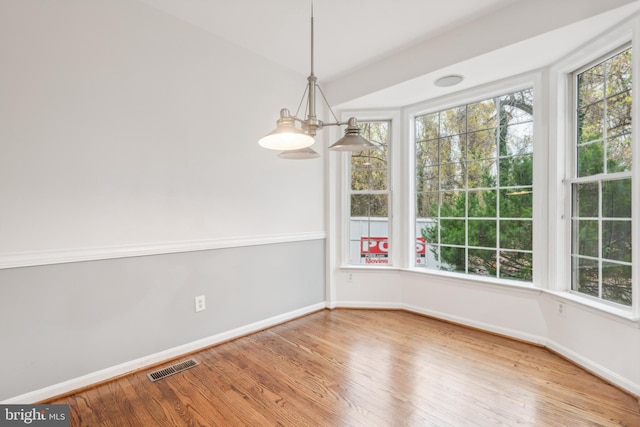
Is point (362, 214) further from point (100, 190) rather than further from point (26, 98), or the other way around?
point (26, 98)

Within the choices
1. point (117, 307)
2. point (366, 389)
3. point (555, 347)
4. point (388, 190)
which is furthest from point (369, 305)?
point (117, 307)

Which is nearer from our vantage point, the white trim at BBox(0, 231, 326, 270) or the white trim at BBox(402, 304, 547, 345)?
the white trim at BBox(0, 231, 326, 270)

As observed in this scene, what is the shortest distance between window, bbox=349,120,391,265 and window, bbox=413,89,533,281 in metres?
0.38

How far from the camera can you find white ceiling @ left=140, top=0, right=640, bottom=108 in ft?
7.07

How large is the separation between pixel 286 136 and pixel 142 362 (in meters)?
2.09

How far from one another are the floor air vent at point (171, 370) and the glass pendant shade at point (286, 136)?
190 centimetres

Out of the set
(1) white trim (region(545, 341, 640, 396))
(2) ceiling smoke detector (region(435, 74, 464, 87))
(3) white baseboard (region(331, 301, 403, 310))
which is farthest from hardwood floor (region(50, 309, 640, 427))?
(2) ceiling smoke detector (region(435, 74, 464, 87))

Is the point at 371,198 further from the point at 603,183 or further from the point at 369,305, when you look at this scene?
the point at 603,183

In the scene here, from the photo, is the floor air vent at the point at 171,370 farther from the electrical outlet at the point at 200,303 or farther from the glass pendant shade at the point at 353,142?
the glass pendant shade at the point at 353,142

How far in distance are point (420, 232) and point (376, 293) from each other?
0.91 meters

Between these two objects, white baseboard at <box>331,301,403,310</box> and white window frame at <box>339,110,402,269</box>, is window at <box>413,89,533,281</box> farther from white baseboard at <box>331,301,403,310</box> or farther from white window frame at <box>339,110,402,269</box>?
white baseboard at <box>331,301,403,310</box>

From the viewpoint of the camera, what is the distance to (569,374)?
2.21 metres

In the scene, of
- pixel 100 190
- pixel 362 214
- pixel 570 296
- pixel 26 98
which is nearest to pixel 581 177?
pixel 570 296

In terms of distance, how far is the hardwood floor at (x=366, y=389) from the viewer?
1.75 metres
